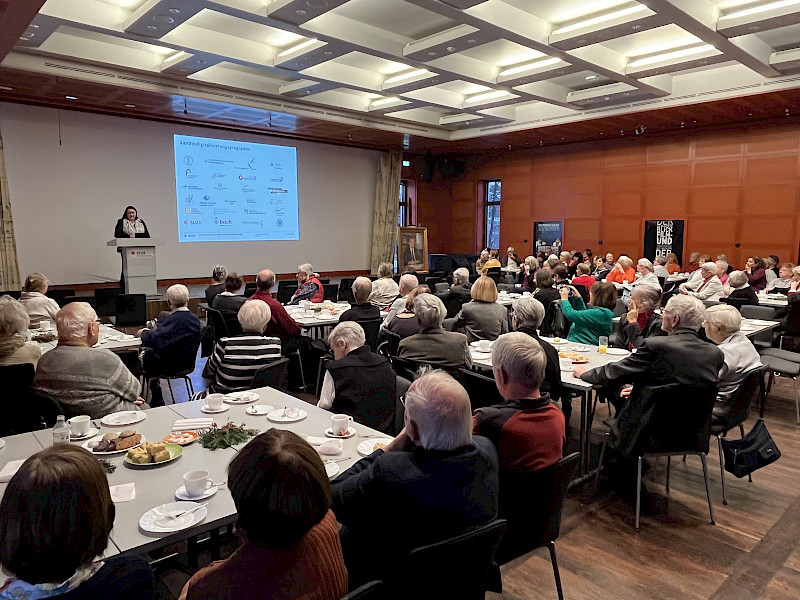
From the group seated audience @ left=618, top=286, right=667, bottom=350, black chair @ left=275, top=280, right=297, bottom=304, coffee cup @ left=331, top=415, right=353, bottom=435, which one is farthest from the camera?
black chair @ left=275, top=280, right=297, bottom=304

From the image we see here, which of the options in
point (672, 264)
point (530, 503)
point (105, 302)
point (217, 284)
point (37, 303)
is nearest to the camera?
point (530, 503)

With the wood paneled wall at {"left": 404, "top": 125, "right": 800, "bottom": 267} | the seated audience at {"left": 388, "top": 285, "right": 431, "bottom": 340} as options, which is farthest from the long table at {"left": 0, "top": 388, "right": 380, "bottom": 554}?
the wood paneled wall at {"left": 404, "top": 125, "right": 800, "bottom": 267}

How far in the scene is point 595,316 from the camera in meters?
5.25

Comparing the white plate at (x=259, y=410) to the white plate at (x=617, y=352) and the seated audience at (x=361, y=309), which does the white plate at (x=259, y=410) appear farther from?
the white plate at (x=617, y=352)

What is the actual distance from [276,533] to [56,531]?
0.49 metres

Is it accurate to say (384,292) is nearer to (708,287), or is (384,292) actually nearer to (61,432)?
(708,287)

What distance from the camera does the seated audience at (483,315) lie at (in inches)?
220

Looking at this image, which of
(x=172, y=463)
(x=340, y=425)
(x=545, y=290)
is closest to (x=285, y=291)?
(x=545, y=290)

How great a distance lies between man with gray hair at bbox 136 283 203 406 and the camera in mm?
5145

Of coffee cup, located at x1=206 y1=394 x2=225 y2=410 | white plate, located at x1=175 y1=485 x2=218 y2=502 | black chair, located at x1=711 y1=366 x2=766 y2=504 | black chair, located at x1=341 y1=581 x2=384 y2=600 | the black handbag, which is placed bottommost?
the black handbag

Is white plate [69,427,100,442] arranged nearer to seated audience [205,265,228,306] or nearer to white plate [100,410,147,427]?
white plate [100,410,147,427]

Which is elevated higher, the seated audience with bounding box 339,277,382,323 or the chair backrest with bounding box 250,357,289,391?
the seated audience with bounding box 339,277,382,323

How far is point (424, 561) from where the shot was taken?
5.27 feet

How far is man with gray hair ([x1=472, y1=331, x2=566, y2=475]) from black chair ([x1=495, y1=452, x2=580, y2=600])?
0.05 m
